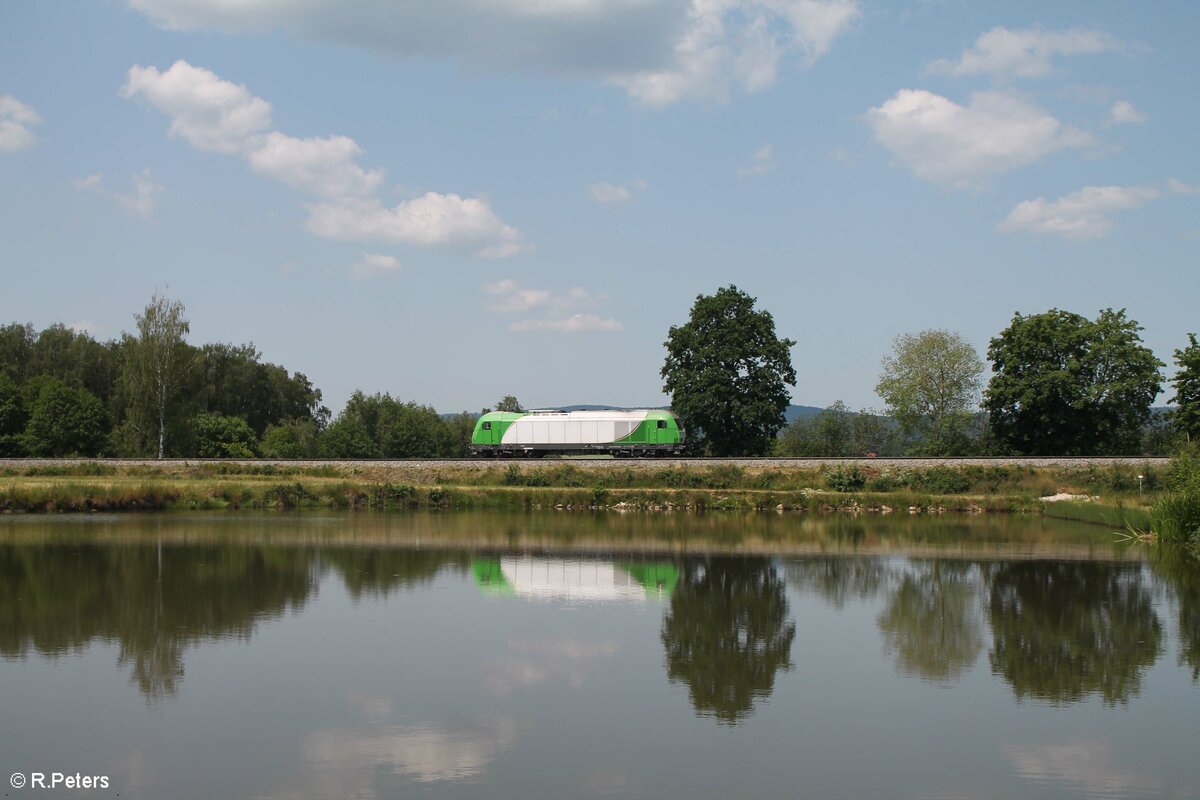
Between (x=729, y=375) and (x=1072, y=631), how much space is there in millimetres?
44039

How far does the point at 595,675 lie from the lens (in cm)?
1400

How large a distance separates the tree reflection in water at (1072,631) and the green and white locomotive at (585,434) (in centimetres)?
3479

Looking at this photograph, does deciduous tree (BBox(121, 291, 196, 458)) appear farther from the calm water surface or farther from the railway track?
the calm water surface

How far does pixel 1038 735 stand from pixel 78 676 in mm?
11384

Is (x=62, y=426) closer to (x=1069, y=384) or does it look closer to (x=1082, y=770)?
(x=1069, y=384)

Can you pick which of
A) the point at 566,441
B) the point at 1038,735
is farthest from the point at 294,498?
the point at 1038,735

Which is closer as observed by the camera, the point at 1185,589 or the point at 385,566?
the point at 1185,589

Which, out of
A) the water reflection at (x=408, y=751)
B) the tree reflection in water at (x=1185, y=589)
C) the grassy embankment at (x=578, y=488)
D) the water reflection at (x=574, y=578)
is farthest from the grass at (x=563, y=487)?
the water reflection at (x=408, y=751)

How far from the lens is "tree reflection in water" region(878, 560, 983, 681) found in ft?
49.9

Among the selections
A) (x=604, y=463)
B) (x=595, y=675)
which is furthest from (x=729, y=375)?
(x=595, y=675)

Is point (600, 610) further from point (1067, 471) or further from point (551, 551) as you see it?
point (1067, 471)

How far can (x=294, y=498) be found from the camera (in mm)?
44812

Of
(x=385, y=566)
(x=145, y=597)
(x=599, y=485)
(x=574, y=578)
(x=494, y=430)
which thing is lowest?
(x=574, y=578)

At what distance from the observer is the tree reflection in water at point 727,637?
516 inches
